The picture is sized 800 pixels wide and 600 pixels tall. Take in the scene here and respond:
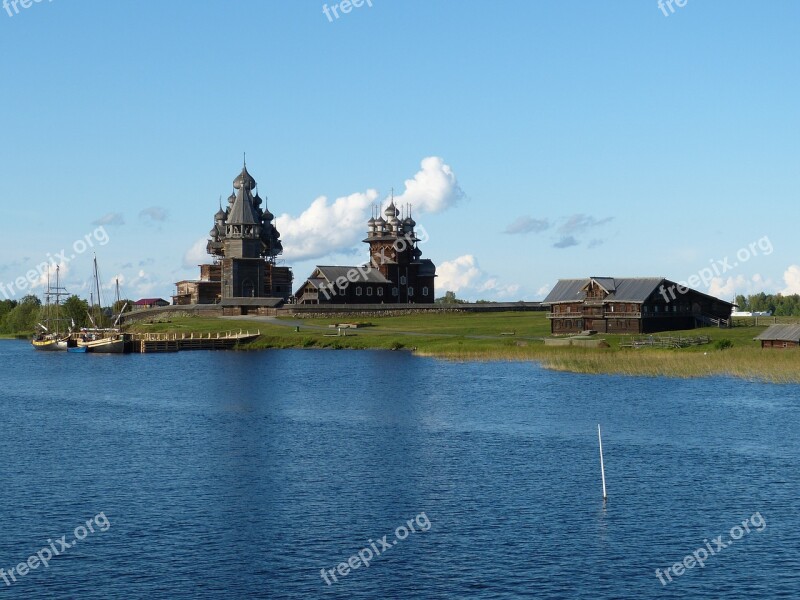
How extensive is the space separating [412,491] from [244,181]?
485 ft

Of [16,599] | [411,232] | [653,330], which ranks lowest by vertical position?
[16,599]

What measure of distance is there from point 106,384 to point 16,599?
64387 millimetres

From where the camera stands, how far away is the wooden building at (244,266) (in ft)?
576

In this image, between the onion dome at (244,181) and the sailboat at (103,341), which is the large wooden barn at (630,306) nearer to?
the sailboat at (103,341)

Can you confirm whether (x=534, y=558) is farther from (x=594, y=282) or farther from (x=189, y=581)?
(x=594, y=282)

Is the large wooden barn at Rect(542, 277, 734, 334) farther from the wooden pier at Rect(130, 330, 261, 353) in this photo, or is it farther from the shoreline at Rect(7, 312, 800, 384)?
the wooden pier at Rect(130, 330, 261, 353)

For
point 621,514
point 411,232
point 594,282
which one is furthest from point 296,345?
point 621,514

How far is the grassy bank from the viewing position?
8438 centimetres

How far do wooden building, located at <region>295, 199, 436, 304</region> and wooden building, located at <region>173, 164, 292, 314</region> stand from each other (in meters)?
7.85

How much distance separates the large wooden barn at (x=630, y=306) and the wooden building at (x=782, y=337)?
2263 centimetres

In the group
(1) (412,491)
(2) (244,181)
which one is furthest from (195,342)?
(1) (412,491)

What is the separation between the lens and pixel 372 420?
65.2 m

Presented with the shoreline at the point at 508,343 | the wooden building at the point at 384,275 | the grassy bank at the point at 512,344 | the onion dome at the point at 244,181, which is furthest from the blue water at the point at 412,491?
the onion dome at the point at 244,181

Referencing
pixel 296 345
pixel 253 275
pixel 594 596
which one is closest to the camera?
pixel 594 596
